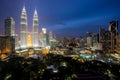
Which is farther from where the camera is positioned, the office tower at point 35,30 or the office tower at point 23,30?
the office tower at point 35,30

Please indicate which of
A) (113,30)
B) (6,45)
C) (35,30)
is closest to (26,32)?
(35,30)

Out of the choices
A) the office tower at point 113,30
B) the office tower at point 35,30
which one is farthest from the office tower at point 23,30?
the office tower at point 113,30

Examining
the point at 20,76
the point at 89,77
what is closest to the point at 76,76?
the point at 89,77

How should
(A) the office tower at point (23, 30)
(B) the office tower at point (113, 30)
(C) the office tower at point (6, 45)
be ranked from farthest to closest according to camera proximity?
(A) the office tower at point (23, 30)
(B) the office tower at point (113, 30)
(C) the office tower at point (6, 45)

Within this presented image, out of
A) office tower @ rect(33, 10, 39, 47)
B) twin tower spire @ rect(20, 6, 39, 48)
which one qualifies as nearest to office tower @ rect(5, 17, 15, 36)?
twin tower spire @ rect(20, 6, 39, 48)

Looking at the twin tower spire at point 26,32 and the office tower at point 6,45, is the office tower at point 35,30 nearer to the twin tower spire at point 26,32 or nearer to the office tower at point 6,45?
the twin tower spire at point 26,32

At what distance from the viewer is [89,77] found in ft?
31.4

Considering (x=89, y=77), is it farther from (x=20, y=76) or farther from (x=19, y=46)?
(x=19, y=46)

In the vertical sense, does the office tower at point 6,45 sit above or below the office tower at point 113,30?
below

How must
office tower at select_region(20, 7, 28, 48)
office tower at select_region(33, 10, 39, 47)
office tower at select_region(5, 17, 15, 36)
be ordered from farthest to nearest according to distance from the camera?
office tower at select_region(33, 10, 39, 47), office tower at select_region(20, 7, 28, 48), office tower at select_region(5, 17, 15, 36)

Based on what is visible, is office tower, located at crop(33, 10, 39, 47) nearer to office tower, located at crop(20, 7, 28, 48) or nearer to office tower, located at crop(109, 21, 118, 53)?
office tower, located at crop(20, 7, 28, 48)

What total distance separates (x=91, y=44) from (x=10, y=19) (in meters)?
20.3

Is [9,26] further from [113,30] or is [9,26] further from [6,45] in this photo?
[113,30]

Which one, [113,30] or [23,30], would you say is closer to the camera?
[113,30]
